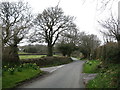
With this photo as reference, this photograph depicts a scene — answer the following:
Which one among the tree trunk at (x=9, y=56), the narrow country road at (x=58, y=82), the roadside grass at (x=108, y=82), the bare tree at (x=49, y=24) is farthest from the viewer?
the bare tree at (x=49, y=24)

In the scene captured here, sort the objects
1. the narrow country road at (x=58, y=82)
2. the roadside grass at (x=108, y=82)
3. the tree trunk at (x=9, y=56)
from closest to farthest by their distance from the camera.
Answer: the roadside grass at (x=108, y=82) < the narrow country road at (x=58, y=82) < the tree trunk at (x=9, y=56)

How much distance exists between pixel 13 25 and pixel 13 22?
1.82ft

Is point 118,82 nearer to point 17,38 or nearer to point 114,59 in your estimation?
point 114,59

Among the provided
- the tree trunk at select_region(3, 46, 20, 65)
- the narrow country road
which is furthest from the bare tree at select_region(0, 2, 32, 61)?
the narrow country road

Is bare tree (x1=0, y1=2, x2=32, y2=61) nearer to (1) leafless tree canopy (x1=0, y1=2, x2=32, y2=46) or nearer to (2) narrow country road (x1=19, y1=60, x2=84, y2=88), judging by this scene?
(1) leafless tree canopy (x1=0, y1=2, x2=32, y2=46)

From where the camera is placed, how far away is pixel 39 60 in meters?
26.6

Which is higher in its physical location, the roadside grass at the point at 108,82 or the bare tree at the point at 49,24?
the bare tree at the point at 49,24

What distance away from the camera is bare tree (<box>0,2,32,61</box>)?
18.1 m

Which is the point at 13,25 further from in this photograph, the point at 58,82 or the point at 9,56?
the point at 58,82

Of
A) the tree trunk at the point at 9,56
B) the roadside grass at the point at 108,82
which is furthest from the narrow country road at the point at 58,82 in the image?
the tree trunk at the point at 9,56

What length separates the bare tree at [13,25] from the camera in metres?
18.1

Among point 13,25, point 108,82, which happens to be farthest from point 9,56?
point 108,82

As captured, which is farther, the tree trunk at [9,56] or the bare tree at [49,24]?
the bare tree at [49,24]

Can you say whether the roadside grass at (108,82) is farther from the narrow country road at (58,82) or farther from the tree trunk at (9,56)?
the tree trunk at (9,56)
